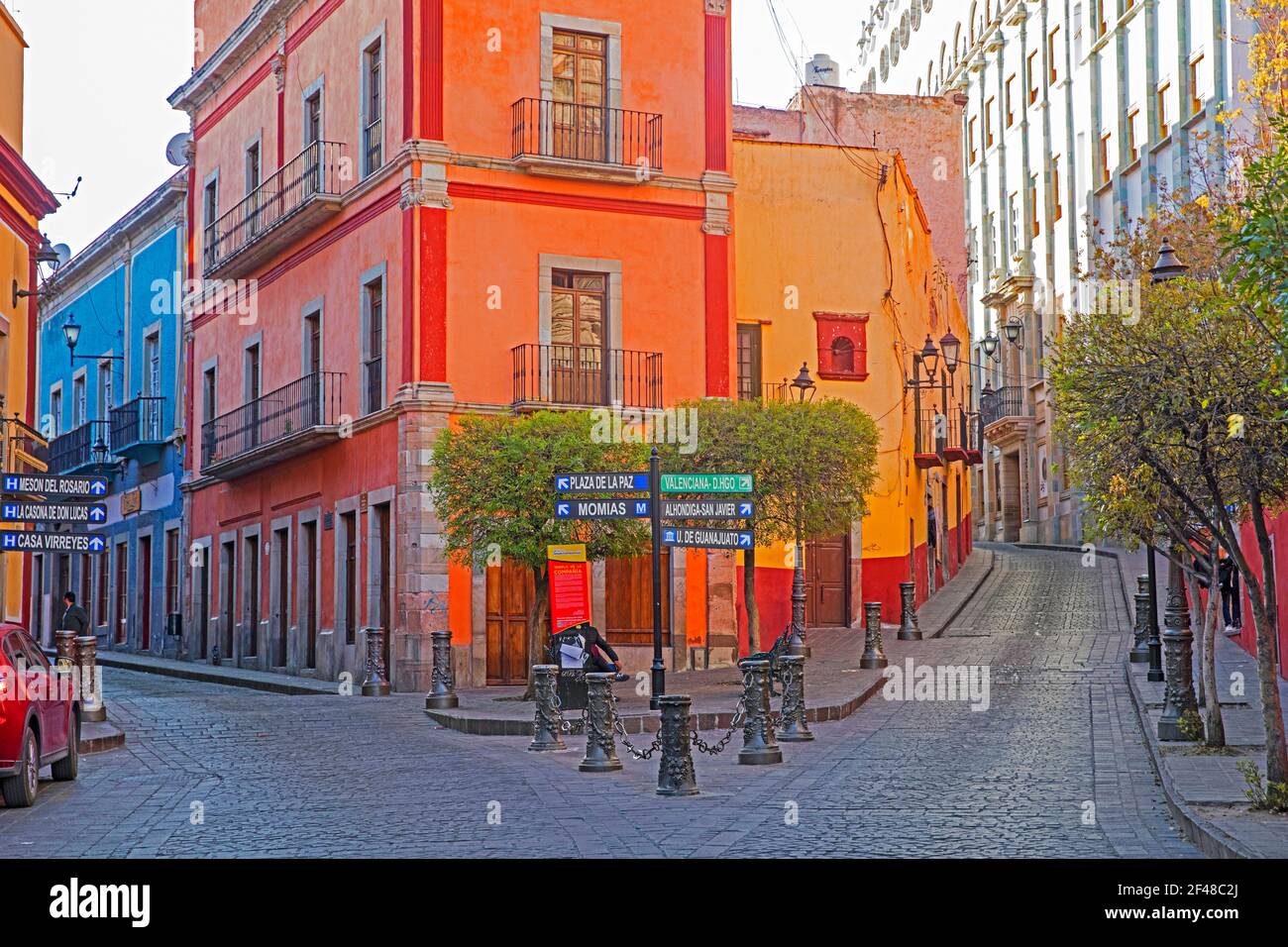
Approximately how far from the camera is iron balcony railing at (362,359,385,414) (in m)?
25.9

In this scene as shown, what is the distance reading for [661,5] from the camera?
89.4 feet

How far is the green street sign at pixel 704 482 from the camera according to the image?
17031mm

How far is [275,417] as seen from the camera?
2934cm

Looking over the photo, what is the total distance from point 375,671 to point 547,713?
8.35 metres

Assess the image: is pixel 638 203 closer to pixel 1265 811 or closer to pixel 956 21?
pixel 1265 811

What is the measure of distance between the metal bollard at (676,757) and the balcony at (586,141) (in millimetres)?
14415

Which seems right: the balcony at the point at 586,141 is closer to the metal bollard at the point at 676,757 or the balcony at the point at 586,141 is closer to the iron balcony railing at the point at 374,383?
the iron balcony railing at the point at 374,383

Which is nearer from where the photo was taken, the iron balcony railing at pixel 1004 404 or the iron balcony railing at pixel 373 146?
the iron balcony railing at pixel 373 146

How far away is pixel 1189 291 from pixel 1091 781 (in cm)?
358

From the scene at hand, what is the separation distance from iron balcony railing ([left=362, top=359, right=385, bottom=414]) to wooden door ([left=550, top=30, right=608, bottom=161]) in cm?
407

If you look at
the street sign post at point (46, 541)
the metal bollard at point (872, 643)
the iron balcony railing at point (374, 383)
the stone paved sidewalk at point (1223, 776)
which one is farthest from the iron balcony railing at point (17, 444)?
the stone paved sidewalk at point (1223, 776)

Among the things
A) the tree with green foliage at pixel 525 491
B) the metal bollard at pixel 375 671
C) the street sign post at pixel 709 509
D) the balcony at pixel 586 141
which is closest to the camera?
the street sign post at pixel 709 509

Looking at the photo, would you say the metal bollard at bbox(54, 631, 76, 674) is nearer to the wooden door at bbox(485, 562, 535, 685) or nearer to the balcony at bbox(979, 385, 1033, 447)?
the wooden door at bbox(485, 562, 535, 685)
